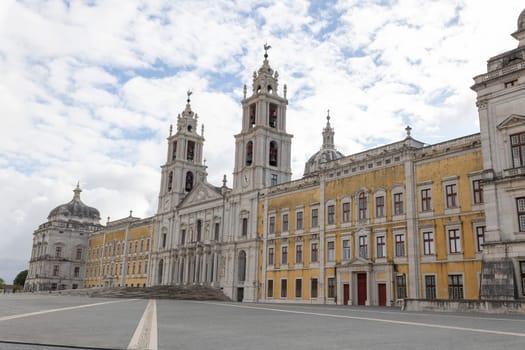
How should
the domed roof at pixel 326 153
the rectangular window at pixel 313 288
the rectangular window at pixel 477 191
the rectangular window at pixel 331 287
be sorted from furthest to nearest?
1. the domed roof at pixel 326 153
2. the rectangular window at pixel 313 288
3. the rectangular window at pixel 331 287
4. the rectangular window at pixel 477 191

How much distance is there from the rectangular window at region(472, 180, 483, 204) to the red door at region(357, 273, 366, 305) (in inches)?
410

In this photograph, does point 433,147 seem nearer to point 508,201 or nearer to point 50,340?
Result: point 508,201

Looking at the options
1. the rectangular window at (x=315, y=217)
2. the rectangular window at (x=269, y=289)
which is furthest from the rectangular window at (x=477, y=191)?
the rectangular window at (x=269, y=289)

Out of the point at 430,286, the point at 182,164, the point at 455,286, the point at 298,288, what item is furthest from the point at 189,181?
the point at 455,286

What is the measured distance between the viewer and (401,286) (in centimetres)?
3512

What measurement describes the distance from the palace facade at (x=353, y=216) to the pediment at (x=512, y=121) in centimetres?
8

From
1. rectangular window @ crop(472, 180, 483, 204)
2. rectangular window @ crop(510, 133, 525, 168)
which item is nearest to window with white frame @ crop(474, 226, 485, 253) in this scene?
rectangular window @ crop(472, 180, 483, 204)

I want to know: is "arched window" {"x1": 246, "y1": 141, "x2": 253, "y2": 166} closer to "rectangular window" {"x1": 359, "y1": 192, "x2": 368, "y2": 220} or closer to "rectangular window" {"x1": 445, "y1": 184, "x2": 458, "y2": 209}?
"rectangular window" {"x1": 359, "y1": 192, "x2": 368, "y2": 220}

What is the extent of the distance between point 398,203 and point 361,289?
7.12 meters

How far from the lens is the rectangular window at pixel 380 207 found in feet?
123

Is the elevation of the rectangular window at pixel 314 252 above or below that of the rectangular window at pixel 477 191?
below

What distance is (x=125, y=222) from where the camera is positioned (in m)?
76.0

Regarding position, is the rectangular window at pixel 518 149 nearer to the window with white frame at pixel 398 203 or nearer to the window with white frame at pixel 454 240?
the window with white frame at pixel 454 240

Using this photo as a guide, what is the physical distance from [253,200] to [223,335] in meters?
39.7
